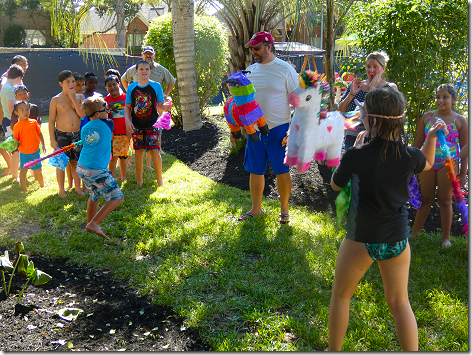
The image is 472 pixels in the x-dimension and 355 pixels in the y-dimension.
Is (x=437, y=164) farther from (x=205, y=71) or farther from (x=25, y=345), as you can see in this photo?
(x=205, y=71)

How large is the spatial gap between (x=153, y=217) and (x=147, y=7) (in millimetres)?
37160

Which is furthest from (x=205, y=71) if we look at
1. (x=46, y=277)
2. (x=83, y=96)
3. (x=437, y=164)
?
(x=46, y=277)

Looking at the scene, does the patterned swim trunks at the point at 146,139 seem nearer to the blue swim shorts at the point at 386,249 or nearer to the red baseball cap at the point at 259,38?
the red baseball cap at the point at 259,38

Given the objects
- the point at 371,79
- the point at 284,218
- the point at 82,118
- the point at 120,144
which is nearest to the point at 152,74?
the point at 120,144

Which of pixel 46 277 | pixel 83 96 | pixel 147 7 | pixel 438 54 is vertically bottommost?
pixel 46 277

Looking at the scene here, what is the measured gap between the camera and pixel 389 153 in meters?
2.06

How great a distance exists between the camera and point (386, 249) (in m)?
2.07

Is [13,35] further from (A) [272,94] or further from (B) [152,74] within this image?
(A) [272,94]

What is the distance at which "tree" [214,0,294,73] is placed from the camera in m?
6.73

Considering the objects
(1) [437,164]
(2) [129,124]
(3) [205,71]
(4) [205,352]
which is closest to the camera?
(4) [205,352]

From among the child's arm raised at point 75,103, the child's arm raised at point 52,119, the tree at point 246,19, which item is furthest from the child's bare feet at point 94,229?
the tree at point 246,19

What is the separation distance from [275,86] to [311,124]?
1345mm

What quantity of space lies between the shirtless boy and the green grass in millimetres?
735

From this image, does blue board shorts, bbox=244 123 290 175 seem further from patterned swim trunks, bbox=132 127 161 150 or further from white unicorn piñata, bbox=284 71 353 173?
patterned swim trunks, bbox=132 127 161 150
